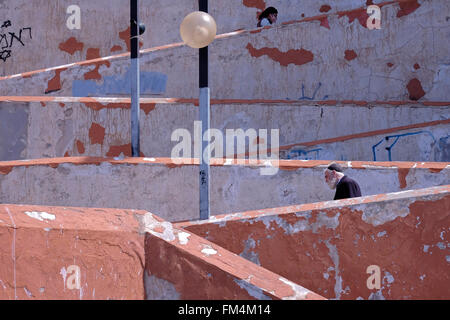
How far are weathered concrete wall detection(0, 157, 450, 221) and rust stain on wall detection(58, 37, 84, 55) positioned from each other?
523 centimetres

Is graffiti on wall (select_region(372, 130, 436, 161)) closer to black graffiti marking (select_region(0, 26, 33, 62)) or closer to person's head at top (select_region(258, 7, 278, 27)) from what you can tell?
person's head at top (select_region(258, 7, 278, 27))

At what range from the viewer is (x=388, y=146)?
26.3 feet

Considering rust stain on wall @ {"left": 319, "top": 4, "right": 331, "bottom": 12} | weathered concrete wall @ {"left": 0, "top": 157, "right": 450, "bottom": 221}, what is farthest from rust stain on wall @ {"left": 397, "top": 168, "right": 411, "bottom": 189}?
rust stain on wall @ {"left": 319, "top": 4, "right": 331, "bottom": 12}

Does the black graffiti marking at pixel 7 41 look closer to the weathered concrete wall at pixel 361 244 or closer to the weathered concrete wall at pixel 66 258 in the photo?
the weathered concrete wall at pixel 361 244

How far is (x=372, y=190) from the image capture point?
6316 millimetres

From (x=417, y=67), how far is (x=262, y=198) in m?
4.55

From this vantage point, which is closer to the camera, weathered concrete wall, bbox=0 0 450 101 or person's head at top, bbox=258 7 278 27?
weathered concrete wall, bbox=0 0 450 101

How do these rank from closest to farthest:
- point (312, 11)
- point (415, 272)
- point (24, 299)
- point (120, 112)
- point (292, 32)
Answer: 1. point (24, 299)
2. point (415, 272)
3. point (120, 112)
4. point (292, 32)
5. point (312, 11)

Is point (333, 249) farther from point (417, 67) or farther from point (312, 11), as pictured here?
point (312, 11)

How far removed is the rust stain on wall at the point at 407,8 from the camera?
9.49 meters

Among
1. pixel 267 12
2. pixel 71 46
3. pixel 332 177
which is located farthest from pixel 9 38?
pixel 332 177

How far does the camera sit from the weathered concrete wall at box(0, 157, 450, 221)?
6305 mm

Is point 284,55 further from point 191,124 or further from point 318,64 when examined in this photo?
point 191,124
